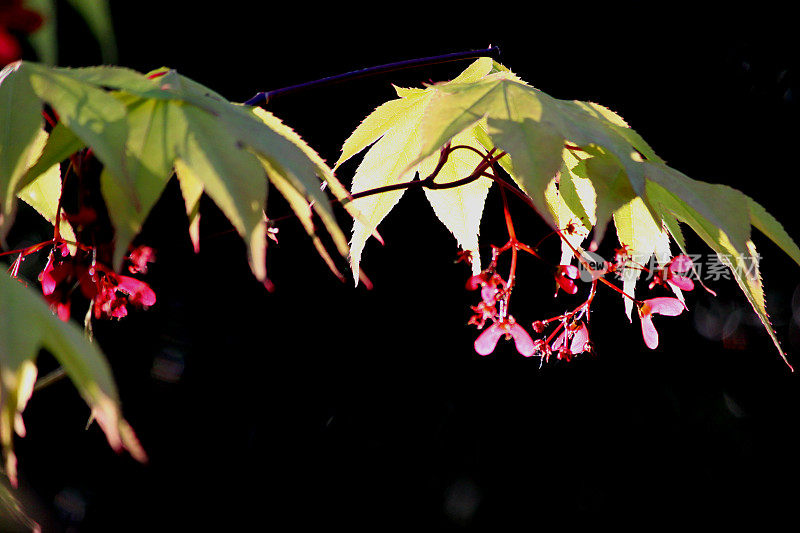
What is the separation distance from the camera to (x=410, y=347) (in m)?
1.46

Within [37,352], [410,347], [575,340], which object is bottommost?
[410,347]

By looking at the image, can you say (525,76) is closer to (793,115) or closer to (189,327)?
(793,115)

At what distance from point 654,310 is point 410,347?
924 millimetres

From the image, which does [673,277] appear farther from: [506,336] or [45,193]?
[45,193]

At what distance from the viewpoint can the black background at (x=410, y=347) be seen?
1.34 meters

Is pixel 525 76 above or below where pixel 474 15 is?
below

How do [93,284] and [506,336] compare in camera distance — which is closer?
[93,284]

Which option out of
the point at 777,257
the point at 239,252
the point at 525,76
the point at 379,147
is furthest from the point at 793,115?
the point at 379,147

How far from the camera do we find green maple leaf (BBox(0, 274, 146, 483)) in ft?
0.64

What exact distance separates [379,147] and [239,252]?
893 mm

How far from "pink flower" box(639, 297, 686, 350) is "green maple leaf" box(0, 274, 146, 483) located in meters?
0.45

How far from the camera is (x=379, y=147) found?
0.55 m

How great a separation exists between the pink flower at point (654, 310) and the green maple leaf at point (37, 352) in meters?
0.45

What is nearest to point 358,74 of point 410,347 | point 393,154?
point 393,154
